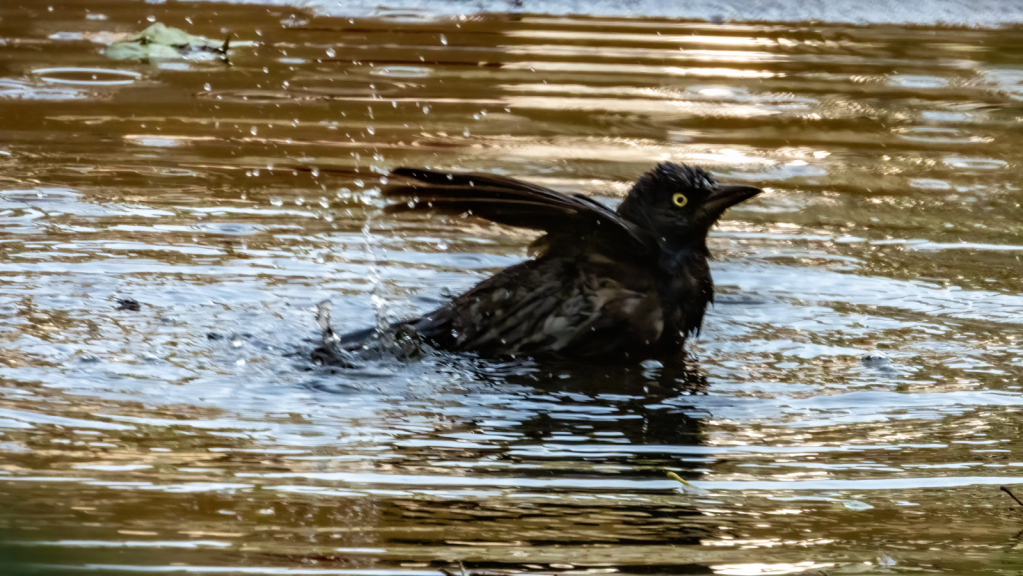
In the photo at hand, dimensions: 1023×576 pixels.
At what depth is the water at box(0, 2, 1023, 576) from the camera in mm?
3080

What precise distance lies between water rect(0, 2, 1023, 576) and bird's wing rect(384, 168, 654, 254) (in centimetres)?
58

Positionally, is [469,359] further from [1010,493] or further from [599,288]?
[1010,493]

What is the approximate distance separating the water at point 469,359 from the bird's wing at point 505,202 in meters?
0.58

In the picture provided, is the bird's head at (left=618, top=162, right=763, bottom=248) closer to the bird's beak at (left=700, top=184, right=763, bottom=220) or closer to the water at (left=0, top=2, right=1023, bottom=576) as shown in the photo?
the bird's beak at (left=700, top=184, right=763, bottom=220)

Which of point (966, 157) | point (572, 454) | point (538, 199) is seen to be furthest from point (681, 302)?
point (966, 157)

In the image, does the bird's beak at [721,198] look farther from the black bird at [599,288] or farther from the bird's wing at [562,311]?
the bird's wing at [562,311]

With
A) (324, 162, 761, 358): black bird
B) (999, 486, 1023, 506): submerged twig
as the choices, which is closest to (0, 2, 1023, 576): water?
(999, 486, 1023, 506): submerged twig

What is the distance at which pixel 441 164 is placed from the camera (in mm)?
7391

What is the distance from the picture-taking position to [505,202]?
14.1 ft

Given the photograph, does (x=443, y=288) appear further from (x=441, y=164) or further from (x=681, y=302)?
(x=441, y=164)

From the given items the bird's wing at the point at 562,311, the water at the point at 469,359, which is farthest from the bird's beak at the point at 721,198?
the water at the point at 469,359

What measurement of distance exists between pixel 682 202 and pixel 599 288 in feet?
1.70

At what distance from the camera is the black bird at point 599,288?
15.0 ft

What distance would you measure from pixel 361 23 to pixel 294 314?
716cm
